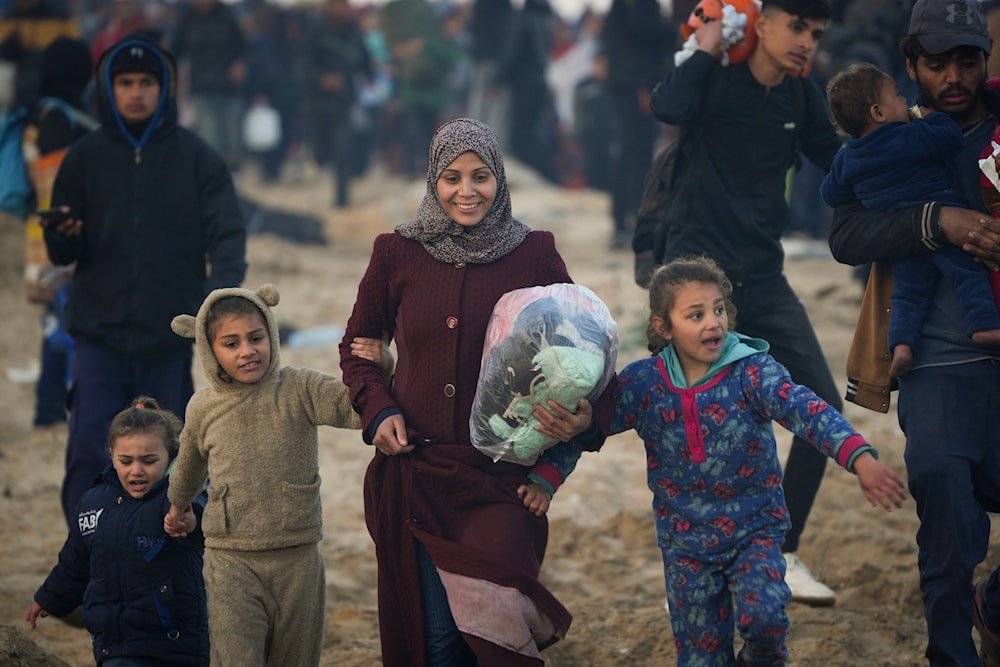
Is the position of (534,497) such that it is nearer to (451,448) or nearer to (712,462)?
(451,448)

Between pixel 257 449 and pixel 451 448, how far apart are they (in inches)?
26.0

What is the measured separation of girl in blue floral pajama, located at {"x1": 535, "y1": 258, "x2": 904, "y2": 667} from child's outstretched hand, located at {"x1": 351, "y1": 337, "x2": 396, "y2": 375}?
0.65m

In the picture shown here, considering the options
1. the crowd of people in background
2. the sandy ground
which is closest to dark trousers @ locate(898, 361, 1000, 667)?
the sandy ground

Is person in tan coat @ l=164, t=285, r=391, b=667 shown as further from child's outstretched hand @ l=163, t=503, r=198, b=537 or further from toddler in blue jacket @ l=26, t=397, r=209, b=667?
toddler in blue jacket @ l=26, t=397, r=209, b=667

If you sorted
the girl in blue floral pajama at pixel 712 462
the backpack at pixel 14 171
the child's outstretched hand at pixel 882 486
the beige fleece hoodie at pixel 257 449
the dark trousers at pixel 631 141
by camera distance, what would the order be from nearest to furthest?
the child's outstretched hand at pixel 882 486 < the girl in blue floral pajama at pixel 712 462 < the beige fleece hoodie at pixel 257 449 < the backpack at pixel 14 171 < the dark trousers at pixel 631 141

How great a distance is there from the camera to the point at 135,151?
5.44 metres

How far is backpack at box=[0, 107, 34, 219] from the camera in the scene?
6766 millimetres

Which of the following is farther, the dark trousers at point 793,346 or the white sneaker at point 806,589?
the white sneaker at point 806,589

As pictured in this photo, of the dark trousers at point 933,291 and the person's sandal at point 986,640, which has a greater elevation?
the dark trousers at point 933,291

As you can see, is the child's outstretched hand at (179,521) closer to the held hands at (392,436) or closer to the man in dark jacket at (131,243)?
the held hands at (392,436)

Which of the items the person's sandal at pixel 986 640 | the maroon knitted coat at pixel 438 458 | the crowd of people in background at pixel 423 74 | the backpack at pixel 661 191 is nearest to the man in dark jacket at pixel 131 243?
the maroon knitted coat at pixel 438 458

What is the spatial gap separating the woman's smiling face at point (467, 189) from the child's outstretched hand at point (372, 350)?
0.49 meters

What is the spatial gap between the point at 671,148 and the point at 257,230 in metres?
11.0

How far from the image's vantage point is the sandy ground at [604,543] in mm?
5102
